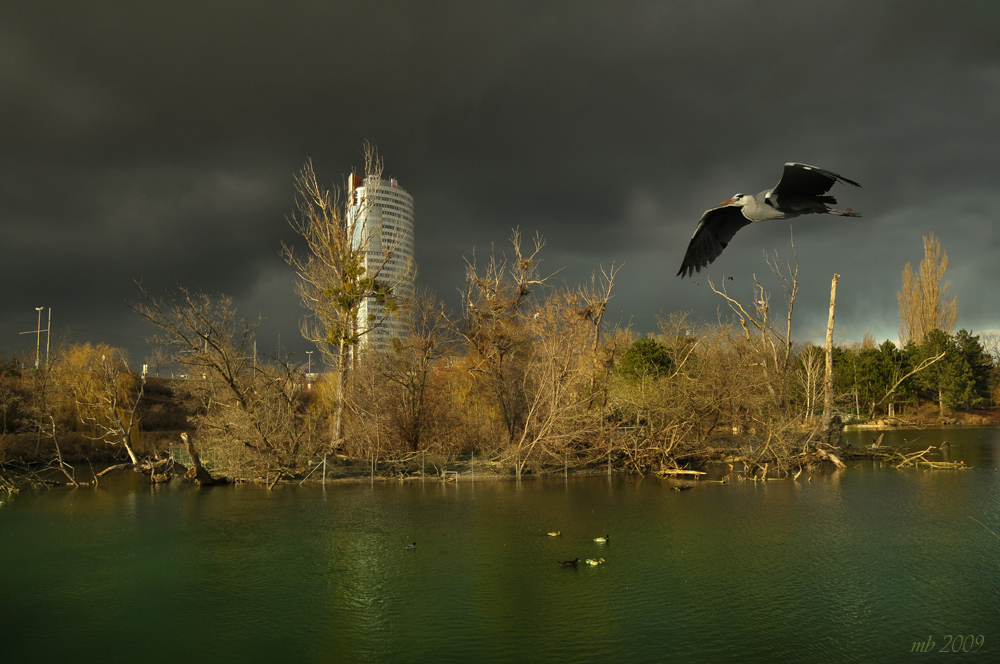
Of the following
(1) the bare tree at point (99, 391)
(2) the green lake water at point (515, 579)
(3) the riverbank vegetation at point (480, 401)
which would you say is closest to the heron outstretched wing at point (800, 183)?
(2) the green lake water at point (515, 579)

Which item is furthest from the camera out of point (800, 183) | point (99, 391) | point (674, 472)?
point (99, 391)

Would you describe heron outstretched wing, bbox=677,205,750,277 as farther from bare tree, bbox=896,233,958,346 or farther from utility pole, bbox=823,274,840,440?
bare tree, bbox=896,233,958,346

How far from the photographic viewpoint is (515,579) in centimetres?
1262

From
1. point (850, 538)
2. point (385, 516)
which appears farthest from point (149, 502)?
point (850, 538)

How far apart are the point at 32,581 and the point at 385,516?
28.6ft

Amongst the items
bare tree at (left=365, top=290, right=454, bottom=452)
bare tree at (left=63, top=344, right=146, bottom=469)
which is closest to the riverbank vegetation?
bare tree at (left=365, top=290, right=454, bottom=452)

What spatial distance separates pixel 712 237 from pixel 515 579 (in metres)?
7.50

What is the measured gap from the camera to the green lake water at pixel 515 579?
954 centimetres

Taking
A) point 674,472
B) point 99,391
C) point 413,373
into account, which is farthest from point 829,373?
point 99,391

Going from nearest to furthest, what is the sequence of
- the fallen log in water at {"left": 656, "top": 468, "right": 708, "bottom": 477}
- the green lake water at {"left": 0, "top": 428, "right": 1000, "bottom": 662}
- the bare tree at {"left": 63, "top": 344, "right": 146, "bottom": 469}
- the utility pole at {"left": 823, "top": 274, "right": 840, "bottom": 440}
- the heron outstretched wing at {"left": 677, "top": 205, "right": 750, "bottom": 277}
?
the green lake water at {"left": 0, "top": 428, "right": 1000, "bottom": 662} → the heron outstretched wing at {"left": 677, "top": 205, "right": 750, "bottom": 277} → the fallen log in water at {"left": 656, "top": 468, "right": 708, "bottom": 477} → the utility pole at {"left": 823, "top": 274, "right": 840, "bottom": 440} → the bare tree at {"left": 63, "top": 344, "right": 146, "bottom": 469}

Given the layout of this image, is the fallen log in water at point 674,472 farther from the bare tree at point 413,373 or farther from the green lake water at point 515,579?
the bare tree at point 413,373

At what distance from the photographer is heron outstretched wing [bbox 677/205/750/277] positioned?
10.1 m

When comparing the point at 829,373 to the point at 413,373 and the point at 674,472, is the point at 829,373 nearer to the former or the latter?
the point at 674,472

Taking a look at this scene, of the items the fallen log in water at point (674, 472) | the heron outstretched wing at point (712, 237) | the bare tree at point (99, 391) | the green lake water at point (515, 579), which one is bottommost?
the green lake water at point (515, 579)
